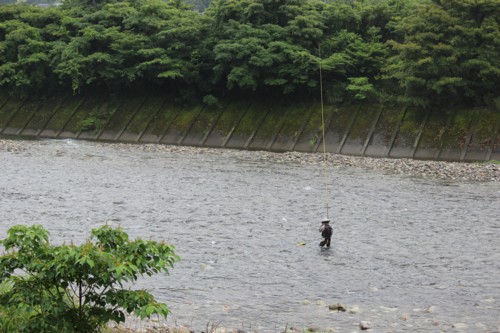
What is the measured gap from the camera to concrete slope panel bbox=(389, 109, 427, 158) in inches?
1379

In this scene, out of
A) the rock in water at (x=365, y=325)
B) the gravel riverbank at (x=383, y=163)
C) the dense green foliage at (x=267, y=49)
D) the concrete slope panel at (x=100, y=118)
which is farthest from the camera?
the concrete slope panel at (x=100, y=118)

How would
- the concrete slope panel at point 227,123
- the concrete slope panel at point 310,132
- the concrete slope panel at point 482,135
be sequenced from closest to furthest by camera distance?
the concrete slope panel at point 482,135
the concrete slope panel at point 310,132
the concrete slope panel at point 227,123

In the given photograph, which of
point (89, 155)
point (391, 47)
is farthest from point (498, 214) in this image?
point (391, 47)

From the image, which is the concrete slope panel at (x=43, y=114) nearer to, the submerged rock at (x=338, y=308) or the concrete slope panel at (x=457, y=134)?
the concrete slope panel at (x=457, y=134)

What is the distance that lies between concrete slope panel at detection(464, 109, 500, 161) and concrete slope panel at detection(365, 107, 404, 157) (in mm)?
3915

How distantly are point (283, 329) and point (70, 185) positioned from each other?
50.9ft

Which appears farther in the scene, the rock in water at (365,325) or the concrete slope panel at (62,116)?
the concrete slope panel at (62,116)

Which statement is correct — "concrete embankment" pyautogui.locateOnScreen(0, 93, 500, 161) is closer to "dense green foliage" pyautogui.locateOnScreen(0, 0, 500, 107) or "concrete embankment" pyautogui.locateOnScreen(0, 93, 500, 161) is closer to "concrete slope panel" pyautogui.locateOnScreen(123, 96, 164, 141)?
"concrete slope panel" pyautogui.locateOnScreen(123, 96, 164, 141)

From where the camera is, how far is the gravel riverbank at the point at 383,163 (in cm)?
2703

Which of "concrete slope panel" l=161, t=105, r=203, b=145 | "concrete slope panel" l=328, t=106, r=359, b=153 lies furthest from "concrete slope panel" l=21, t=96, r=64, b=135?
"concrete slope panel" l=328, t=106, r=359, b=153

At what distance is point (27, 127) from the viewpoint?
45062 mm

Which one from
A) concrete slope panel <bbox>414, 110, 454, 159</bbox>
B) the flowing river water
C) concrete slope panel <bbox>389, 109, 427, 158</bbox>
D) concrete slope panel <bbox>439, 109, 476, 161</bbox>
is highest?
the flowing river water

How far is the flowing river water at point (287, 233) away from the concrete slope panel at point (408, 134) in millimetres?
7104

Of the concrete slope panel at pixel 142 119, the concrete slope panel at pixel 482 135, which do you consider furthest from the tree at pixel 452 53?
the concrete slope panel at pixel 142 119
